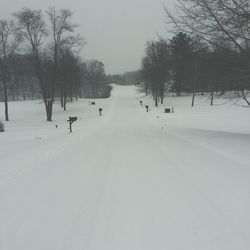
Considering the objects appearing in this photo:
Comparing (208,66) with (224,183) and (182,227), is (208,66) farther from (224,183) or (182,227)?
(182,227)

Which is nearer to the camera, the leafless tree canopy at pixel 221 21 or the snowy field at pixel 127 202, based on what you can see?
the snowy field at pixel 127 202

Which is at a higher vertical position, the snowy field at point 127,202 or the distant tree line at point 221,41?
the distant tree line at point 221,41

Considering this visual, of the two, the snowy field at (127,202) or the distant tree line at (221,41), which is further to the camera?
the distant tree line at (221,41)

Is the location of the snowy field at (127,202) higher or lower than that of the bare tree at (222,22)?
lower

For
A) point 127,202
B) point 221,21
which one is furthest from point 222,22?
point 127,202

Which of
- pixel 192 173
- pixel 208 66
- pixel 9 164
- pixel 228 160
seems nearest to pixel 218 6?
pixel 208 66

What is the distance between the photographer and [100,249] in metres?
3.78

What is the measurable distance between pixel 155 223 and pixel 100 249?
97cm

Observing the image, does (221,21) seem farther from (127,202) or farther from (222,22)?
(127,202)

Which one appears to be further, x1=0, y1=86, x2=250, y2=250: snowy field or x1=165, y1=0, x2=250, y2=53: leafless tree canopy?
x1=165, y1=0, x2=250, y2=53: leafless tree canopy

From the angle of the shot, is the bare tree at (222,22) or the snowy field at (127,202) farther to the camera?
the bare tree at (222,22)

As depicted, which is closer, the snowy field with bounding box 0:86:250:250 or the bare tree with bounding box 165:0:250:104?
the snowy field with bounding box 0:86:250:250

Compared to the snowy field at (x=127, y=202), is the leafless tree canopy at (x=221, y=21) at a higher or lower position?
higher

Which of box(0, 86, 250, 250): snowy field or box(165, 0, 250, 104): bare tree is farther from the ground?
box(165, 0, 250, 104): bare tree
